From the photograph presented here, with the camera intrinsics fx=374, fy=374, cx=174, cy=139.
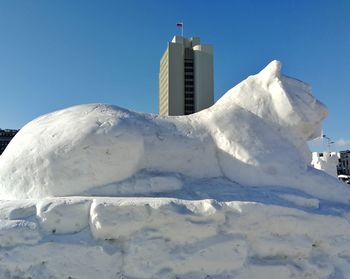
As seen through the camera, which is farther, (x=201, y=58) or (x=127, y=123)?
(x=201, y=58)

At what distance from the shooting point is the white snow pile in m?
3.58

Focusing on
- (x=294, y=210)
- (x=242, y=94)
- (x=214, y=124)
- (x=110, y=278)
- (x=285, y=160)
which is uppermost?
(x=242, y=94)

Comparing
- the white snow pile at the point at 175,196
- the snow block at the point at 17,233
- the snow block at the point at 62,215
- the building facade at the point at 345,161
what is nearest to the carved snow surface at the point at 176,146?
the white snow pile at the point at 175,196

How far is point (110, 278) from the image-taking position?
3.47 metres

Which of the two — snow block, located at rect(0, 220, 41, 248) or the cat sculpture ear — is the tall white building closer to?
the cat sculpture ear

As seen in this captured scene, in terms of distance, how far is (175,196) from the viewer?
4.23 meters

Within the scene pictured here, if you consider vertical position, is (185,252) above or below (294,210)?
below

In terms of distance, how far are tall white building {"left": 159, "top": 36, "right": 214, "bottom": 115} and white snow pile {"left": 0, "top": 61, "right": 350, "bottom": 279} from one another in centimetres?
4874

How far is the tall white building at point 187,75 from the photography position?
53281 millimetres

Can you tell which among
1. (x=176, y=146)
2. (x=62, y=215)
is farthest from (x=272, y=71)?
(x=62, y=215)

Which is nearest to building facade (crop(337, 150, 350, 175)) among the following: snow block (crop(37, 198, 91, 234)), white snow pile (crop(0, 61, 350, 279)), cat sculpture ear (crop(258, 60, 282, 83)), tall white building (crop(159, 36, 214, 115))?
tall white building (crop(159, 36, 214, 115))

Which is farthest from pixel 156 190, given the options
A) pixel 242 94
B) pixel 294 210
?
pixel 242 94

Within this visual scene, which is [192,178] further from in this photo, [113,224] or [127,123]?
[113,224]

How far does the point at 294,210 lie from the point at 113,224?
204cm
